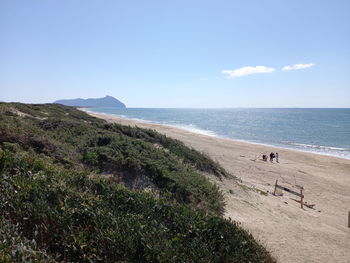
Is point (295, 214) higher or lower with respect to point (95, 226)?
lower

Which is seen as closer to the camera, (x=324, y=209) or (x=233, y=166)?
(x=324, y=209)

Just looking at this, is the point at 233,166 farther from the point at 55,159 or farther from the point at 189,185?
the point at 55,159

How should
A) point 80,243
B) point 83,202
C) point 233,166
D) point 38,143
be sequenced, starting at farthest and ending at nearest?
point 233,166 → point 38,143 → point 83,202 → point 80,243

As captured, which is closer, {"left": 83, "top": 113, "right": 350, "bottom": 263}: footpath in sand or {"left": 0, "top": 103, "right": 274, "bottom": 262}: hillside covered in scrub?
{"left": 0, "top": 103, "right": 274, "bottom": 262}: hillside covered in scrub

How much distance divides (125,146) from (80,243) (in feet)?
26.8

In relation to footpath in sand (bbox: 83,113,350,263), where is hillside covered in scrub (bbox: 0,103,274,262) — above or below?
above

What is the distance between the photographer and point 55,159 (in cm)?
870

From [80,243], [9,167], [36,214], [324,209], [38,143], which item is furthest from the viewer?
[324,209]

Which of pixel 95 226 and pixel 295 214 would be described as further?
pixel 295 214

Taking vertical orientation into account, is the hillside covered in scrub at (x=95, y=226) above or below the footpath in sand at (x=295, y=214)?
above

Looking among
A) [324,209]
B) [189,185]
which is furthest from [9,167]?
[324,209]

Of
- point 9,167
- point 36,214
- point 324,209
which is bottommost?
point 324,209

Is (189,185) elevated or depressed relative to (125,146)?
depressed

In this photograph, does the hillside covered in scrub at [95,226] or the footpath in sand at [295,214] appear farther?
the footpath in sand at [295,214]
